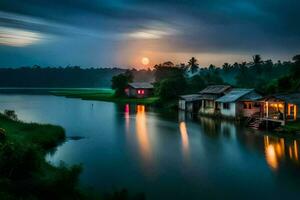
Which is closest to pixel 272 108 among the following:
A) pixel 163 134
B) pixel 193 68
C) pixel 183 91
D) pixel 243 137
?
pixel 243 137

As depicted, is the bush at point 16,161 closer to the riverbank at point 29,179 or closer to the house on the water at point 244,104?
the riverbank at point 29,179

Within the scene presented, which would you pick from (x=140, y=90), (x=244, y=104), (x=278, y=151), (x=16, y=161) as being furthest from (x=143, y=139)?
(x=140, y=90)

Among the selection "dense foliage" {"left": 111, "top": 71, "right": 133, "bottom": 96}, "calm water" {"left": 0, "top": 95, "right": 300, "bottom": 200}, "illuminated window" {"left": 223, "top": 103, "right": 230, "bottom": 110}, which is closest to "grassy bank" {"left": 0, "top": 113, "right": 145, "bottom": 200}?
"calm water" {"left": 0, "top": 95, "right": 300, "bottom": 200}

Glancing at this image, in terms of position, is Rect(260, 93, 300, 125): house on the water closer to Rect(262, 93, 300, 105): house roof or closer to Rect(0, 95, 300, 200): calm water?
Rect(262, 93, 300, 105): house roof

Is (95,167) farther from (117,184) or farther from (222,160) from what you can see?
(222,160)

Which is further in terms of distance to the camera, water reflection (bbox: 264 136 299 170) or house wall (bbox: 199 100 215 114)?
house wall (bbox: 199 100 215 114)

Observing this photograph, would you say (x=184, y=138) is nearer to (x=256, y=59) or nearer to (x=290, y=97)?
(x=290, y=97)
